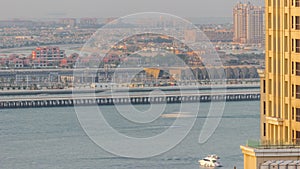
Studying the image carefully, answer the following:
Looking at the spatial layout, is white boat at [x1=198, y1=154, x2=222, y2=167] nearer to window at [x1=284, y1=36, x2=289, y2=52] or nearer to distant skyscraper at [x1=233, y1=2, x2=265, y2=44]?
window at [x1=284, y1=36, x2=289, y2=52]

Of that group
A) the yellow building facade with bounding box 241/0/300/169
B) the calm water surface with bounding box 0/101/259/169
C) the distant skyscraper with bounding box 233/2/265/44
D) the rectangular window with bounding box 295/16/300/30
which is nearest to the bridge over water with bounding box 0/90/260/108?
the calm water surface with bounding box 0/101/259/169

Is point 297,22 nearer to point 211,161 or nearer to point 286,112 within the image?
point 286,112

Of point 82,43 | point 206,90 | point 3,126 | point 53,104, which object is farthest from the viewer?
point 82,43

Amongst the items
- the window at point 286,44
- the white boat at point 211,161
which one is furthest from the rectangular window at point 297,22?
the white boat at point 211,161

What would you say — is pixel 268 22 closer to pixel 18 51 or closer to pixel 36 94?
pixel 36 94

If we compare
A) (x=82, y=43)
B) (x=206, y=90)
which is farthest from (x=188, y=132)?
(x=82, y=43)

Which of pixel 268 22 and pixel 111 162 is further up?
pixel 268 22

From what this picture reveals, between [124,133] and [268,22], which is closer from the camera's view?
[268,22]

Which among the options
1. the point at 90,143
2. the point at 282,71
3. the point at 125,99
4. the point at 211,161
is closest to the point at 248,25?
the point at 125,99
